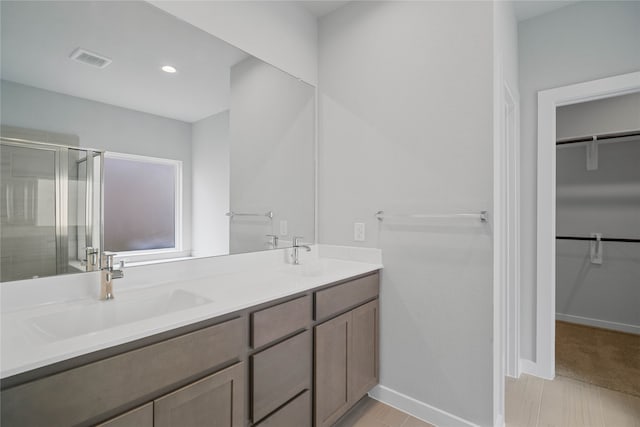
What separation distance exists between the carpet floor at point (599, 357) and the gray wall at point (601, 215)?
0.24 metres

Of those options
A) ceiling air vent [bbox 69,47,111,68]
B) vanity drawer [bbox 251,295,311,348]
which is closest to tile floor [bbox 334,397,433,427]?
vanity drawer [bbox 251,295,311,348]

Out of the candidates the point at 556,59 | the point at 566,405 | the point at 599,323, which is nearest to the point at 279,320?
the point at 566,405

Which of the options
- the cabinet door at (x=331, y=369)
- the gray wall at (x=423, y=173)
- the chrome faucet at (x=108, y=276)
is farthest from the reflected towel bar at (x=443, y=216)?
the chrome faucet at (x=108, y=276)

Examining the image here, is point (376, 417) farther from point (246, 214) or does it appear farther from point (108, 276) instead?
point (108, 276)

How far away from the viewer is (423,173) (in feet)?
6.02

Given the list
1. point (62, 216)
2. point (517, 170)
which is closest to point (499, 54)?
point (517, 170)

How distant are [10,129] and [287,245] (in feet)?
4.88

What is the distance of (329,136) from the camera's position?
228 cm

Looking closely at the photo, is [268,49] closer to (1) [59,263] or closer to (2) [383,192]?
(2) [383,192]

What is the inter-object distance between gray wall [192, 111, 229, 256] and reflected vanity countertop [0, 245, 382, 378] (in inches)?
4.6

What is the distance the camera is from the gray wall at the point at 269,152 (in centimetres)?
185

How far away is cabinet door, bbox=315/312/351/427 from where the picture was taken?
153cm

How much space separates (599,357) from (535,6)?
9.49ft

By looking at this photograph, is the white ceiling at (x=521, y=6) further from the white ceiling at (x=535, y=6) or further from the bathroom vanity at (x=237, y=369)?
the bathroom vanity at (x=237, y=369)
